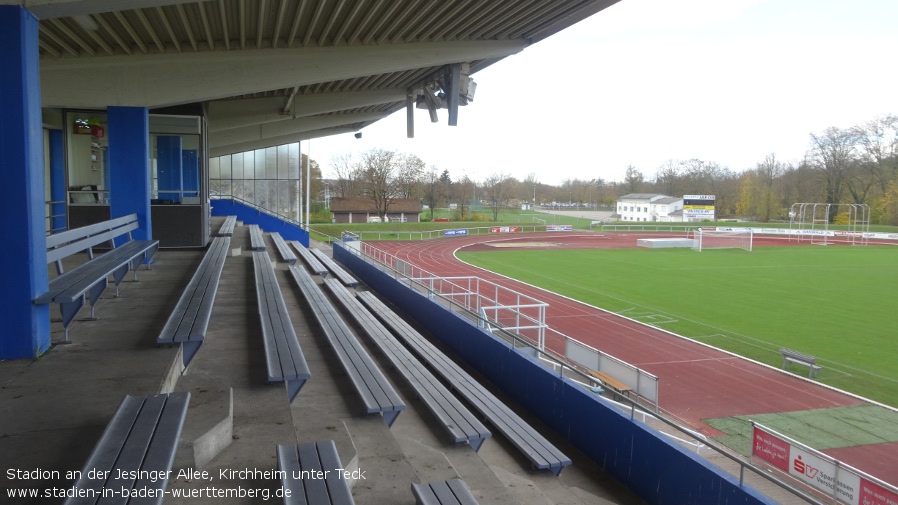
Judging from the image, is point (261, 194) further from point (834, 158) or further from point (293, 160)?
point (834, 158)

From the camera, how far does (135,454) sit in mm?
3082

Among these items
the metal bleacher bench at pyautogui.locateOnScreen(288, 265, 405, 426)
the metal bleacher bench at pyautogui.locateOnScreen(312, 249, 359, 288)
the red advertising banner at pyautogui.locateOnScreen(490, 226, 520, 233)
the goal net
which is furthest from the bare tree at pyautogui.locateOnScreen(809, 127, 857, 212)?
the metal bleacher bench at pyautogui.locateOnScreen(288, 265, 405, 426)

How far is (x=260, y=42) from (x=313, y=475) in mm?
8258

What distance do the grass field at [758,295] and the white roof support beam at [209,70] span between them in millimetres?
12307

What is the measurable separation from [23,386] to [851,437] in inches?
497

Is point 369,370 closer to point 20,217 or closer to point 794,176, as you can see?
point 20,217

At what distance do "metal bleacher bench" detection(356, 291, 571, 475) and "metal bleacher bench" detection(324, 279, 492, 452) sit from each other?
377mm

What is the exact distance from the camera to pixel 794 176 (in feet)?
258

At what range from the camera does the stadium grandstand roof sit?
326 inches

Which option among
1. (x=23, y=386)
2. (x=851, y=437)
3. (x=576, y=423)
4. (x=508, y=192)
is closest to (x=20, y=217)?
(x=23, y=386)

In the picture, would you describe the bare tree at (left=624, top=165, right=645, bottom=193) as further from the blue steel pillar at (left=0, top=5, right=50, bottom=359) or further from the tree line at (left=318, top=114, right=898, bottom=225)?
the blue steel pillar at (left=0, top=5, right=50, bottom=359)

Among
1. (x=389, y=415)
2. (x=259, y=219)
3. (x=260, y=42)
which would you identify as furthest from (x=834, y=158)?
(x=389, y=415)

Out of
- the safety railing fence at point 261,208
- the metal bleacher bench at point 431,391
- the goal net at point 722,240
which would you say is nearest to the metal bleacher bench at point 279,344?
the metal bleacher bench at point 431,391

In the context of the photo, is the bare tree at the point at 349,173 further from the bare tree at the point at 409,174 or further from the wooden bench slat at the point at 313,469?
the wooden bench slat at the point at 313,469
